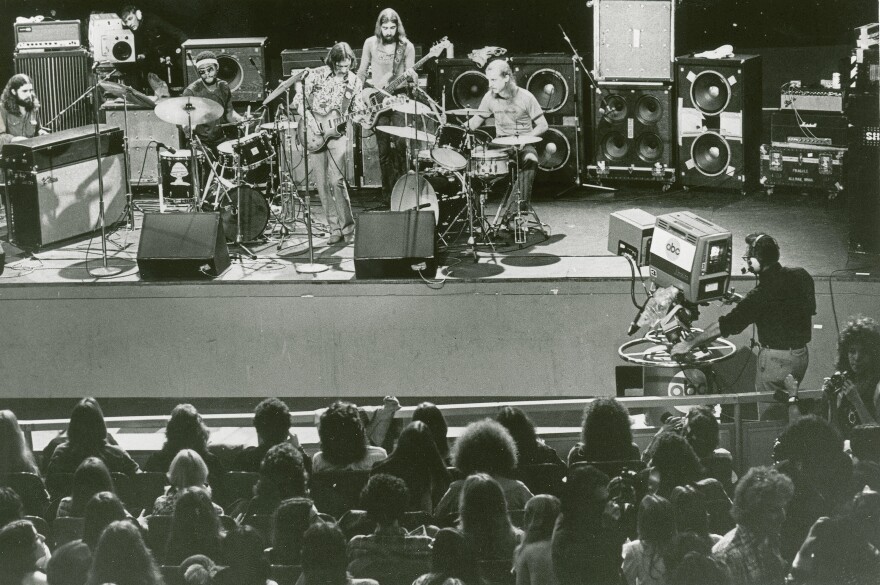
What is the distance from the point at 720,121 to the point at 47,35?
675 cm

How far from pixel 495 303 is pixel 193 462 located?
14.5ft

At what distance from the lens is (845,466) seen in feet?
16.1

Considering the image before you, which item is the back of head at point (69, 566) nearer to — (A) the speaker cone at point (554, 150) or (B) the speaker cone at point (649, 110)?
(A) the speaker cone at point (554, 150)

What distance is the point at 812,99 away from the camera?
11484 millimetres

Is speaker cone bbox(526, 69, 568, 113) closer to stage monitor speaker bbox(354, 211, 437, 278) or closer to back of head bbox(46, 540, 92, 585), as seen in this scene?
stage monitor speaker bbox(354, 211, 437, 278)

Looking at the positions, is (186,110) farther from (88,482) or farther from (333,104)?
(88,482)

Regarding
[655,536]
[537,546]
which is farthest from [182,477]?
[655,536]

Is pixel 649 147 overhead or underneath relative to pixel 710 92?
underneath

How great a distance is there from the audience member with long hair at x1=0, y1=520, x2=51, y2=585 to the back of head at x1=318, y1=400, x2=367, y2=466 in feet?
4.47

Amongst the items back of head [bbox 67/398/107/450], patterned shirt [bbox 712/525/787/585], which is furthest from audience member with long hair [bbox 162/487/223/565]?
patterned shirt [bbox 712/525/787/585]

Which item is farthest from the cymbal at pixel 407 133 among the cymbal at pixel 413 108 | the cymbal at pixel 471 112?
the cymbal at pixel 471 112

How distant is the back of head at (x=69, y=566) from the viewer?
4316 millimetres

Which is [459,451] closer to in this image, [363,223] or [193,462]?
[193,462]

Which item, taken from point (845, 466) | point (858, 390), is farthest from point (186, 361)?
point (845, 466)
